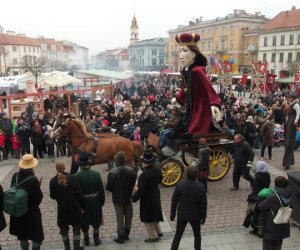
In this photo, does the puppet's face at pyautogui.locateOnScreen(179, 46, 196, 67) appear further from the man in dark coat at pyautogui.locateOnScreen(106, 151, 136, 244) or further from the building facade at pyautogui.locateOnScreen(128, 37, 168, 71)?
the building facade at pyautogui.locateOnScreen(128, 37, 168, 71)

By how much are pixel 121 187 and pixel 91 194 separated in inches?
20.5

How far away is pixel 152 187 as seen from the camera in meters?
5.51

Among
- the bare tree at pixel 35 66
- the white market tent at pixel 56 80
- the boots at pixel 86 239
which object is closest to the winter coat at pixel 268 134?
the boots at pixel 86 239

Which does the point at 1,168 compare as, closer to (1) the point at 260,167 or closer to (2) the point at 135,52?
(1) the point at 260,167

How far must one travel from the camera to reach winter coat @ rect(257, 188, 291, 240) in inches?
183

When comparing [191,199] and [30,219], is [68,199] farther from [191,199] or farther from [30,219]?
[191,199]

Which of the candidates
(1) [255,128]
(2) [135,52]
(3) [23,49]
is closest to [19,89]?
(1) [255,128]

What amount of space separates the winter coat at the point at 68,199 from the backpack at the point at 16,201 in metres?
0.49

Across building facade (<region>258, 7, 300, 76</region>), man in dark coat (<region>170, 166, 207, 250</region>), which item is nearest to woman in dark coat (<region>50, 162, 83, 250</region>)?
man in dark coat (<region>170, 166, 207, 250</region>)

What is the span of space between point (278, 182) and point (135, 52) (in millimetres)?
120815

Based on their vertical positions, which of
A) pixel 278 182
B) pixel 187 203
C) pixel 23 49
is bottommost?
pixel 187 203

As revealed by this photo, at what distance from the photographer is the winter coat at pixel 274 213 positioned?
465 cm

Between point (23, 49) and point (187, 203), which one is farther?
point (23, 49)

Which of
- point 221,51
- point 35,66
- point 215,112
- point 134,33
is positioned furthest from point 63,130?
point 134,33
